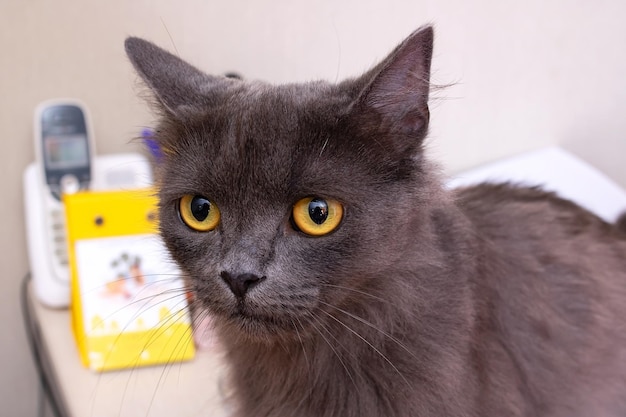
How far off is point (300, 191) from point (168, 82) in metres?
0.26

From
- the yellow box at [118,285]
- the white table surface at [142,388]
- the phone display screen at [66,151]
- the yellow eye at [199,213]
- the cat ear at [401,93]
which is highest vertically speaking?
the cat ear at [401,93]

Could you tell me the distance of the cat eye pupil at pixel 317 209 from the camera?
2.38ft

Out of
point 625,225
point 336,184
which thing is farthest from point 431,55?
point 625,225

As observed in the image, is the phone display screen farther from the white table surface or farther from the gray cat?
the gray cat

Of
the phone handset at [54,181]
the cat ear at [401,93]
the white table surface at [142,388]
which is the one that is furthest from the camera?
the phone handset at [54,181]

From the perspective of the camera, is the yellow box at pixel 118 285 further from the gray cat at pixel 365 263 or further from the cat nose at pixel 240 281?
the cat nose at pixel 240 281

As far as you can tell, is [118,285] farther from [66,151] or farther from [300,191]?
[300,191]

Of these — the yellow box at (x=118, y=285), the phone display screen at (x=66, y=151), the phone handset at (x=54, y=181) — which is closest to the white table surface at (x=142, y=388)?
the yellow box at (x=118, y=285)

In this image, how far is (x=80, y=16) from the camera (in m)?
1.35

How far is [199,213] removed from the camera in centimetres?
78

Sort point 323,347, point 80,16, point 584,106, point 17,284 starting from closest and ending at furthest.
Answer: point 323,347 → point 80,16 → point 17,284 → point 584,106

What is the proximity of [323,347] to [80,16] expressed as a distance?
95 centimetres

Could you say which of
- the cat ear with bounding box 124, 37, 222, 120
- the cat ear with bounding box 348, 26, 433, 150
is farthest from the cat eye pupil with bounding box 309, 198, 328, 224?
the cat ear with bounding box 124, 37, 222, 120

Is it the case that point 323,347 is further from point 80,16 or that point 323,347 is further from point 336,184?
point 80,16
